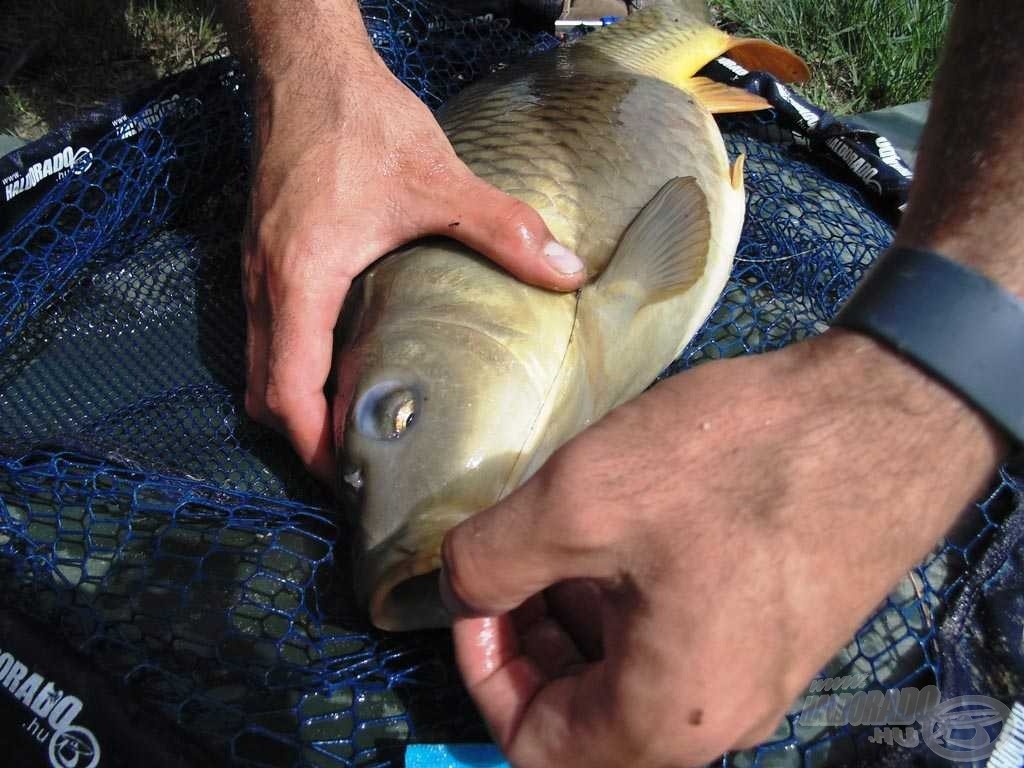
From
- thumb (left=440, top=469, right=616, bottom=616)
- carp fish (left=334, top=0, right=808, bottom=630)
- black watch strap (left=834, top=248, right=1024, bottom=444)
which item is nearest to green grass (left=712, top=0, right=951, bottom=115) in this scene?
carp fish (left=334, top=0, right=808, bottom=630)

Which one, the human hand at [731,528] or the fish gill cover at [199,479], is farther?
the fish gill cover at [199,479]

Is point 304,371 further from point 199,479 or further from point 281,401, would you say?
point 199,479

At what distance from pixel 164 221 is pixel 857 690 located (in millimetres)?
2445

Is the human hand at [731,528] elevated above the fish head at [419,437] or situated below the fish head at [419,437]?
above

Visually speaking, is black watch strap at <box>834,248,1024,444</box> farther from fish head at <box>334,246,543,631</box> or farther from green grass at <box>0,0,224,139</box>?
green grass at <box>0,0,224,139</box>

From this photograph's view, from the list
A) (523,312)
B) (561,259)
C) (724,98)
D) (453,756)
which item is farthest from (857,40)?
(453,756)

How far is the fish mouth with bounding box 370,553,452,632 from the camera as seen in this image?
1.50 meters

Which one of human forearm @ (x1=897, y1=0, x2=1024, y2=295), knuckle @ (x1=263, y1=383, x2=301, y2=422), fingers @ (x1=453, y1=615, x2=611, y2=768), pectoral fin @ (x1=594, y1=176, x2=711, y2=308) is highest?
human forearm @ (x1=897, y1=0, x2=1024, y2=295)

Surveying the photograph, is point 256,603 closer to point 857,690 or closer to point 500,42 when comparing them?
point 857,690

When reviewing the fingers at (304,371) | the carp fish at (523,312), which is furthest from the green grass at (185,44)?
the fingers at (304,371)

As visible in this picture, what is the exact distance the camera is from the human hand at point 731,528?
0.95 m

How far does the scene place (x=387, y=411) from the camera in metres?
1.65

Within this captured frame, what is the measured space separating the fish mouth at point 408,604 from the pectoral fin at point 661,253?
2.54ft

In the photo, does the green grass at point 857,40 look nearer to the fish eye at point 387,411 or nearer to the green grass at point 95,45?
the green grass at point 95,45
